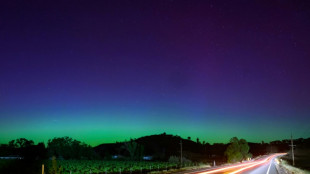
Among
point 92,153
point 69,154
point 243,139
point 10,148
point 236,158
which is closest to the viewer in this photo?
point 236,158

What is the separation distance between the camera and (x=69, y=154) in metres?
151

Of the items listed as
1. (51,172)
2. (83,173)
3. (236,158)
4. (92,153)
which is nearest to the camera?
(51,172)

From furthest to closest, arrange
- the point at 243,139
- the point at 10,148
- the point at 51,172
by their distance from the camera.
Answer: the point at 10,148 → the point at 243,139 → the point at 51,172

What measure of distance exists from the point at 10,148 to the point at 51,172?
16489 cm

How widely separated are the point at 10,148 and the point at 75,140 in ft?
144

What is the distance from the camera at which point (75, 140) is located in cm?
15900

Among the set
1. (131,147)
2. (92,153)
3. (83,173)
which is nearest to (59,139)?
(92,153)

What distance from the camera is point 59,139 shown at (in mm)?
159750

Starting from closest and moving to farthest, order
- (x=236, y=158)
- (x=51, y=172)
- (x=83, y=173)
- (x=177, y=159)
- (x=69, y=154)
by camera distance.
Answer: (x=51, y=172) < (x=83, y=173) < (x=177, y=159) < (x=236, y=158) < (x=69, y=154)

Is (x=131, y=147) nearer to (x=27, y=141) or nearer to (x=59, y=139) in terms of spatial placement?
(x=59, y=139)

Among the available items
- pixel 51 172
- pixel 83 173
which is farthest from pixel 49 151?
pixel 51 172

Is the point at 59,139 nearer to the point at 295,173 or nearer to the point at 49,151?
the point at 49,151

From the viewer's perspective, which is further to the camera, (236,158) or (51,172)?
(236,158)

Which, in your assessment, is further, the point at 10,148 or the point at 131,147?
the point at 10,148
